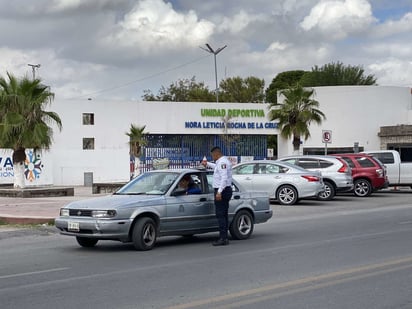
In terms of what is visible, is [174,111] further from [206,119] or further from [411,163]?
[411,163]

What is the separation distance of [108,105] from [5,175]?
1145 cm

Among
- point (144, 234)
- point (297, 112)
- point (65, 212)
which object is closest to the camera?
Result: point (144, 234)

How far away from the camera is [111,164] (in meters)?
41.3

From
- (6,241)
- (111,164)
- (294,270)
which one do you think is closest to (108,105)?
(111,164)

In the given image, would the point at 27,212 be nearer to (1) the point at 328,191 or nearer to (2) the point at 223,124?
(1) the point at 328,191

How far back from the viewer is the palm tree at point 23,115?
26594 mm

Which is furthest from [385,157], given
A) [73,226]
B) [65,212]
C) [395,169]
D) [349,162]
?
[73,226]

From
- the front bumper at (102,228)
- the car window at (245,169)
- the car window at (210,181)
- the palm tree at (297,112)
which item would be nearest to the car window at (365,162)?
the car window at (245,169)

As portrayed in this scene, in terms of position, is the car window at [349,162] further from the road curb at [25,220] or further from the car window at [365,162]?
the road curb at [25,220]

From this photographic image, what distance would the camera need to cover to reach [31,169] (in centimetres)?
3641

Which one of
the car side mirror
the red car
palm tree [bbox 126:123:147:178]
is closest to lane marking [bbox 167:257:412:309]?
the car side mirror

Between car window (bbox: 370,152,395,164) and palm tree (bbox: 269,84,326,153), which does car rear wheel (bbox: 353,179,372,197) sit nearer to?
car window (bbox: 370,152,395,164)

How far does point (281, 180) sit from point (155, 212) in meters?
11.6

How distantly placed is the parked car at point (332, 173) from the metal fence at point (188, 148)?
2173 centimetres
